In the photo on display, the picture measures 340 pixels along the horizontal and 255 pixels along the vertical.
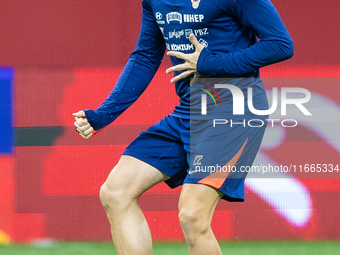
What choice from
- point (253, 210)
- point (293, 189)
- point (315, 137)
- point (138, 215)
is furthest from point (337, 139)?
point (138, 215)

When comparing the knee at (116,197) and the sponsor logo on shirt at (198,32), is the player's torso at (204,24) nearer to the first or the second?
the sponsor logo on shirt at (198,32)

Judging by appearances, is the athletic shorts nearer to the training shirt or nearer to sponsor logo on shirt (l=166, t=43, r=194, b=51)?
the training shirt

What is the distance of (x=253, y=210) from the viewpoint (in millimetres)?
2771

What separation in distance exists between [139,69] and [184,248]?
137 cm

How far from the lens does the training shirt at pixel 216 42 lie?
55.4 inches

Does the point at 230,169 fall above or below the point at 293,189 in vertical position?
above

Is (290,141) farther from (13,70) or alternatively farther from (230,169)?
(13,70)

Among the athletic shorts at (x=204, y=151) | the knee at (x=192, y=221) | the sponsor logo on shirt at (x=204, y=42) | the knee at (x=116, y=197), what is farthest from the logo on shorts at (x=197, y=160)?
the sponsor logo on shirt at (x=204, y=42)

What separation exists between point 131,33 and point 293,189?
54.8 inches

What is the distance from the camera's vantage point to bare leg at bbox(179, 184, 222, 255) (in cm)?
144

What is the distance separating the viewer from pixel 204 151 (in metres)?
1.49

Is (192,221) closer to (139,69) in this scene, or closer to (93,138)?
(139,69)

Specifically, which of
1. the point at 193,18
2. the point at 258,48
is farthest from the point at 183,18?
the point at 258,48

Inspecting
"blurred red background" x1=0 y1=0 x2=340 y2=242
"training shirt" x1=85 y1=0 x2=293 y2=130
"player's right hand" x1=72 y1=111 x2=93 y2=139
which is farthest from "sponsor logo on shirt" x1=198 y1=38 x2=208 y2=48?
"blurred red background" x1=0 y1=0 x2=340 y2=242
